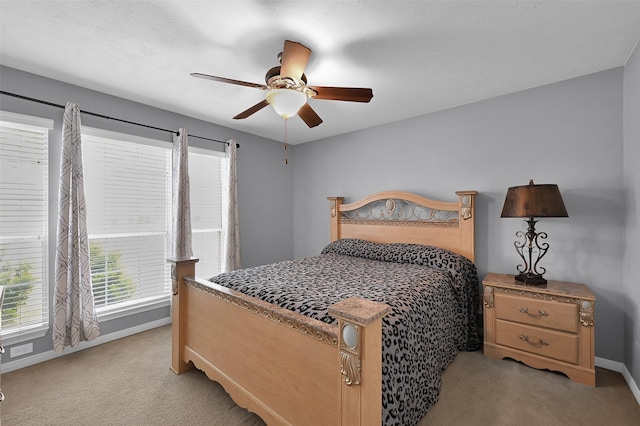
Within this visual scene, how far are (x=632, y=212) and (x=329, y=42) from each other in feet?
8.50

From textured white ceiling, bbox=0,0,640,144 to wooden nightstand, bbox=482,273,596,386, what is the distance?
1834 millimetres

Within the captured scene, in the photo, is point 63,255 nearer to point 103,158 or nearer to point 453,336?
point 103,158

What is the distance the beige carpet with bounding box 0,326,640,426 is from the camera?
181 centimetres

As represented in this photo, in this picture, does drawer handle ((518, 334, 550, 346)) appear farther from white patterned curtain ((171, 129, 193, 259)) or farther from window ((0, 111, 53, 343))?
window ((0, 111, 53, 343))

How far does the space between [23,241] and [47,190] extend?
0.47 meters

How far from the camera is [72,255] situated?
2590 mm

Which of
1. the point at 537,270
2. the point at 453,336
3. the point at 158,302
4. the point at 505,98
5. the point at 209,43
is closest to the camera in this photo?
the point at 209,43

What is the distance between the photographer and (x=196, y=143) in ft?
12.0

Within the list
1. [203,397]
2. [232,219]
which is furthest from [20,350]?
[232,219]

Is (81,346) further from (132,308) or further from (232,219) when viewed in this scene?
(232,219)

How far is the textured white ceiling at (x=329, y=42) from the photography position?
1.71m

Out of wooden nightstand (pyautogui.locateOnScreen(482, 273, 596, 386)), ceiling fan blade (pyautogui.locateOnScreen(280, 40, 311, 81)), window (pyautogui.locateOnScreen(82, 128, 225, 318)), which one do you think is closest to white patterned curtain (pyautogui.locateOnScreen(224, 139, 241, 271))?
window (pyautogui.locateOnScreen(82, 128, 225, 318))

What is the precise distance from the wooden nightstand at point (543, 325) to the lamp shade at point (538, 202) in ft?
1.99

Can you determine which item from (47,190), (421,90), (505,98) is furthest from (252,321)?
(505,98)
